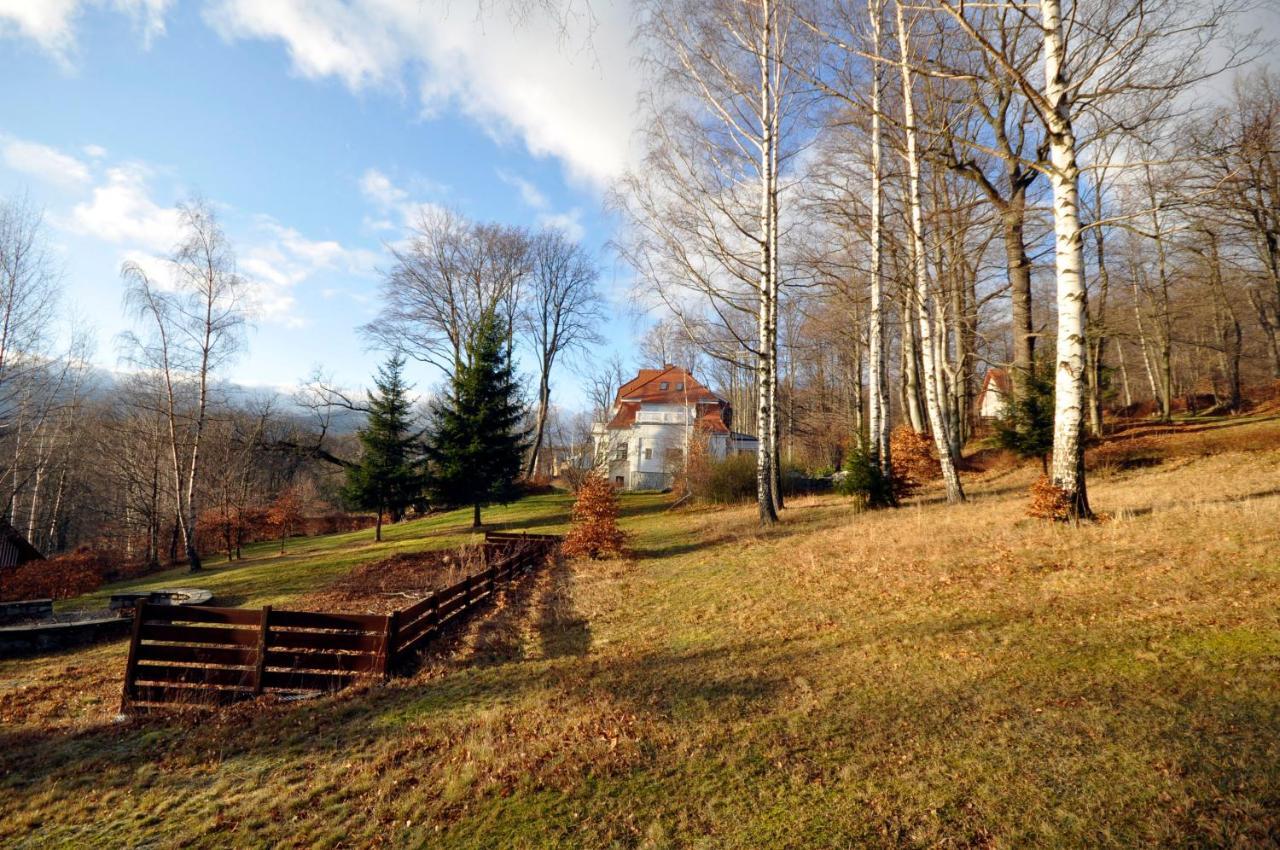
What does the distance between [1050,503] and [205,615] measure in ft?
38.6

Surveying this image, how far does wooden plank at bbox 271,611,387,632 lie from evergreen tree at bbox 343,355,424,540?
17.7 m

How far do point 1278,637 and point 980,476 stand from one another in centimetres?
1516

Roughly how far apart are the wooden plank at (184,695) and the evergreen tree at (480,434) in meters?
16.4

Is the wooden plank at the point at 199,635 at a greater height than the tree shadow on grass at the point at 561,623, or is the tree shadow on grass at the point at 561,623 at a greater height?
the wooden plank at the point at 199,635

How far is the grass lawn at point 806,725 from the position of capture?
11.0 feet

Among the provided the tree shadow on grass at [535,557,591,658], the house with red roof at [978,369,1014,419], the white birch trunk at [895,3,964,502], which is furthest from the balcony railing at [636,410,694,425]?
the tree shadow on grass at [535,557,591,658]

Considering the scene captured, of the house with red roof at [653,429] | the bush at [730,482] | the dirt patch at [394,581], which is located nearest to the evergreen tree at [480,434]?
the dirt patch at [394,581]

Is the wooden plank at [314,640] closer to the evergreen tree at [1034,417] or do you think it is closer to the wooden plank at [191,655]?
the wooden plank at [191,655]

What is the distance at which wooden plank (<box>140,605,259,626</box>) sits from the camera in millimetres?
7215

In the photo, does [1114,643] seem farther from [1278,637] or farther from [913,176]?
[913,176]

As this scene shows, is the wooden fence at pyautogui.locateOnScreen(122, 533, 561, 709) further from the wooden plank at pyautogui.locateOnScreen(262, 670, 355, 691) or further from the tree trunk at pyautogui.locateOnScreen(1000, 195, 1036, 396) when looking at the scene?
the tree trunk at pyautogui.locateOnScreen(1000, 195, 1036, 396)

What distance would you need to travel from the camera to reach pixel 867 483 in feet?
45.8

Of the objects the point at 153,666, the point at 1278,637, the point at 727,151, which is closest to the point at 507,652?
the point at 153,666

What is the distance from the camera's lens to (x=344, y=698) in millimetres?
6840
